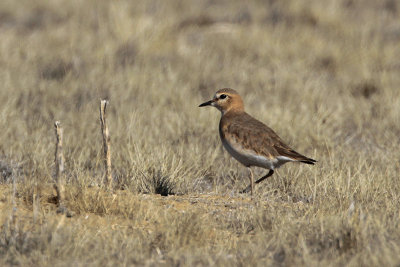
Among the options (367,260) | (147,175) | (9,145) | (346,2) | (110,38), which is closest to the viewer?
(367,260)

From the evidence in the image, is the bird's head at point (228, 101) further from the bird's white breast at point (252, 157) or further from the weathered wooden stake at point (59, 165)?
the weathered wooden stake at point (59, 165)

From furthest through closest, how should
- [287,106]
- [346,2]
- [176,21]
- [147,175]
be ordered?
[346,2] → [176,21] → [287,106] → [147,175]

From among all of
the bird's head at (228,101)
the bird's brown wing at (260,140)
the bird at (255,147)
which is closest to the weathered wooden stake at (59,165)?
the bird at (255,147)

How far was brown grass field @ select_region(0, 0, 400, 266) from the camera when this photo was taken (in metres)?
4.43

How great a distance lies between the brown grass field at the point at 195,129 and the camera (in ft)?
14.5

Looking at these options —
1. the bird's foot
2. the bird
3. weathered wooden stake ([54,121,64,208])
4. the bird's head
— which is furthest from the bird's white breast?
weathered wooden stake ([54,121,64,208])

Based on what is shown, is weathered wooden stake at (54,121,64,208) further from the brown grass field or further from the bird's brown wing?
the bird's brown wing

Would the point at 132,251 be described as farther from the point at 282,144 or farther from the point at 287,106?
the point at 287,106

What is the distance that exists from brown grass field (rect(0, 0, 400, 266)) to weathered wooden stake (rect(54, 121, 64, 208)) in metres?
0.12

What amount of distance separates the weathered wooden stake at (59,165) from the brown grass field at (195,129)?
0.12m

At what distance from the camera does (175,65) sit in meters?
11.2

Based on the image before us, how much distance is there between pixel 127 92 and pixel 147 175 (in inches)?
133

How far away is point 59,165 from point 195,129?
3.50 metres

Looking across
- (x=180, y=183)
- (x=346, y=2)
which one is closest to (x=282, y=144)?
(x=180, y=183)
